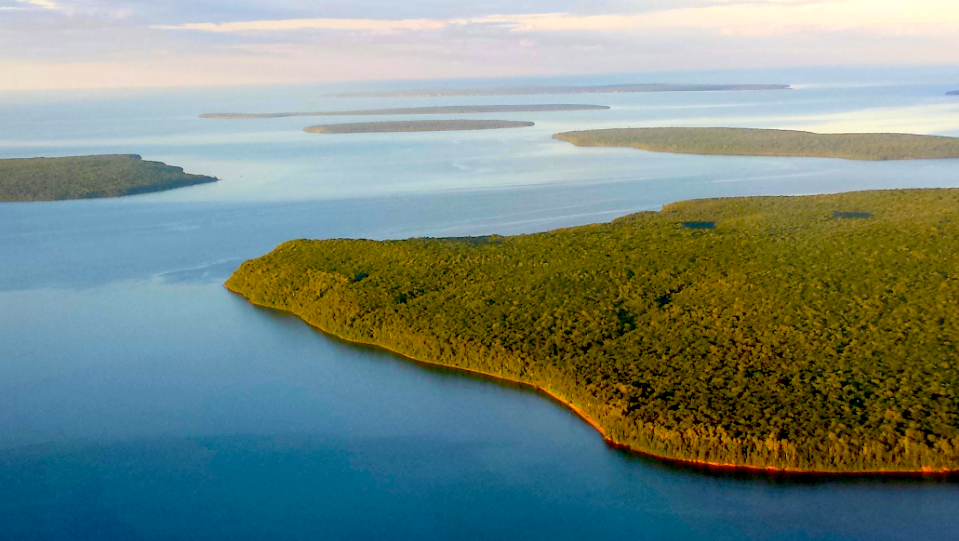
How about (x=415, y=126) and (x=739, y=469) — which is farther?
(x=415, y=126)

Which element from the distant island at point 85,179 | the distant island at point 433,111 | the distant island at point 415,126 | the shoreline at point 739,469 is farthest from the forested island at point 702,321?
the distant island at point 433,111

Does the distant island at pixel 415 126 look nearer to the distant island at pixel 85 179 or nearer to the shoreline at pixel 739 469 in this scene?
the distant island at pixel 85 179

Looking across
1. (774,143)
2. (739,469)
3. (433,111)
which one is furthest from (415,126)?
(739,469)

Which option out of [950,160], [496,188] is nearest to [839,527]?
[496,188]

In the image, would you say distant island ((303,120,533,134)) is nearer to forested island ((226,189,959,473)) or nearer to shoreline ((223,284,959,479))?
forested island ((226,189,959,473))

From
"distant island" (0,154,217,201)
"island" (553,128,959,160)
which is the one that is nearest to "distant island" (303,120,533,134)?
"island" (553,128,959,160)

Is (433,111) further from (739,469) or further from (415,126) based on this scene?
(739,469)
